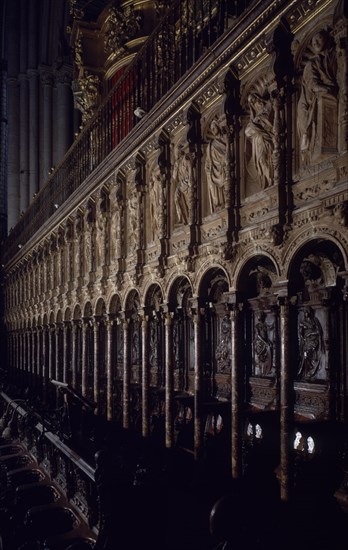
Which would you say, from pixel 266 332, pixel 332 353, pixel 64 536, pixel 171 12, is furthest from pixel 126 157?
pixel 64 536

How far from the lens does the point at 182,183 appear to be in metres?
8.10

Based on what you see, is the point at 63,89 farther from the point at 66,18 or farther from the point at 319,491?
the point at 319,491

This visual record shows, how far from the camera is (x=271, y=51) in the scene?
584cm

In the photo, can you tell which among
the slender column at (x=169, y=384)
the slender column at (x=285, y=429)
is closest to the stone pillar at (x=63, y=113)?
the slender column at (x=169, y=384)

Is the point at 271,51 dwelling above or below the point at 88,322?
above

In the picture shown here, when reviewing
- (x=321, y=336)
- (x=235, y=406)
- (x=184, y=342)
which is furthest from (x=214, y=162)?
(x=184, y=342)

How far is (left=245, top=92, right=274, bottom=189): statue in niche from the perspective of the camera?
616cm

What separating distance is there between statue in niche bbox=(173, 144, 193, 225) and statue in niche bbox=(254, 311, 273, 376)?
1818 mm

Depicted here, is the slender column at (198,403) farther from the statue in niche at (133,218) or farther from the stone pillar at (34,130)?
the stone pillar at (34,130)

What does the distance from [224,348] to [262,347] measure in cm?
95

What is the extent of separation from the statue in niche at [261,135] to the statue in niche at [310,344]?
179 cm

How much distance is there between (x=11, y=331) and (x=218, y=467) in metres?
19.2

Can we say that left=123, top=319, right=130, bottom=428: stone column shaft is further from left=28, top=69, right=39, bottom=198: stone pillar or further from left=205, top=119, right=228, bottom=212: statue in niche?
left=28, top=69, right=39, bottom=198: stone pillar

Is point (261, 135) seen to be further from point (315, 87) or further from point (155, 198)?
point (155, 198)
